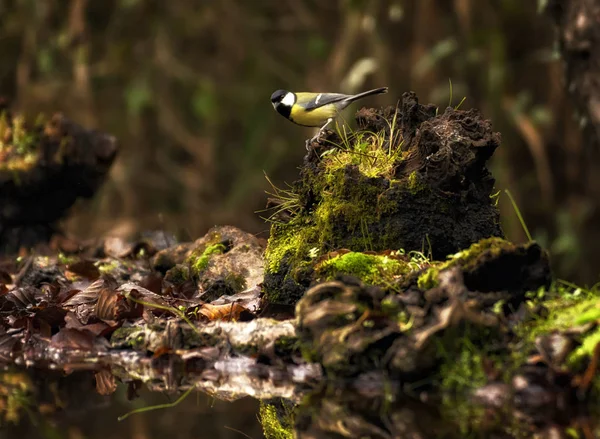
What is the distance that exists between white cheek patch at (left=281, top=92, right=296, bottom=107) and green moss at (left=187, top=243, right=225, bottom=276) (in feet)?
A: 3.42

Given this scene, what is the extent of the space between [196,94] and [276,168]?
5.31 ft

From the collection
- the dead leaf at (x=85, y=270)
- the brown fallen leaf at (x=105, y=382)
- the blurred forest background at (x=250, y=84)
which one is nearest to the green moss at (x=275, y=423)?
the brown fallen leaf at (x=105, y=382)

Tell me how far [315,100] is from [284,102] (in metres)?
0.29

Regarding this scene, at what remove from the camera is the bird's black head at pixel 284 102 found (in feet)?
18.7

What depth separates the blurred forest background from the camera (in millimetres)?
10938

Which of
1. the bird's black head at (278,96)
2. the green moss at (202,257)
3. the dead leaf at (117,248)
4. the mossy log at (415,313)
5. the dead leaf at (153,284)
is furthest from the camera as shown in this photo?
the dead leaf at (117,248)

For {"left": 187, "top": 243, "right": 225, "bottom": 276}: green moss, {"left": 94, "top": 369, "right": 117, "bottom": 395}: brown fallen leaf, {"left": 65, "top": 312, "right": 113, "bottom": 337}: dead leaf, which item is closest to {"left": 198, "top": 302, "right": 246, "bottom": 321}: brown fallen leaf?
{"left": 65, "top": 312, "right": 113, "bottom": 337}: dead leaf

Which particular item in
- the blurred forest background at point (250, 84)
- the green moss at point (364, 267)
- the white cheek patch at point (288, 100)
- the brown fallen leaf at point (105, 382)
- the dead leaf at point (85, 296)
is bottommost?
the blurred forest background at point (250, 84)

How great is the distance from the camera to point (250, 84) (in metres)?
13.8

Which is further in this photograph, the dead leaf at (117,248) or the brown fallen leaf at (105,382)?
the dead leaf at (117,248)

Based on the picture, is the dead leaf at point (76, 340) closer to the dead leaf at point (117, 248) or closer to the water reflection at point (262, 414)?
the water reflection at point (262, 414)

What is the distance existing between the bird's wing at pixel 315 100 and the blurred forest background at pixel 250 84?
15.4ft

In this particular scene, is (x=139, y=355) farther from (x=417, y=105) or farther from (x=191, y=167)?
(x=191, y=167)

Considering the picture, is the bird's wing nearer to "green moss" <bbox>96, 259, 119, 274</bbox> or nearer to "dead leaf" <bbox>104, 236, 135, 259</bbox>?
"green moss" <bbox>96, 259, 119, 274</bbox>
